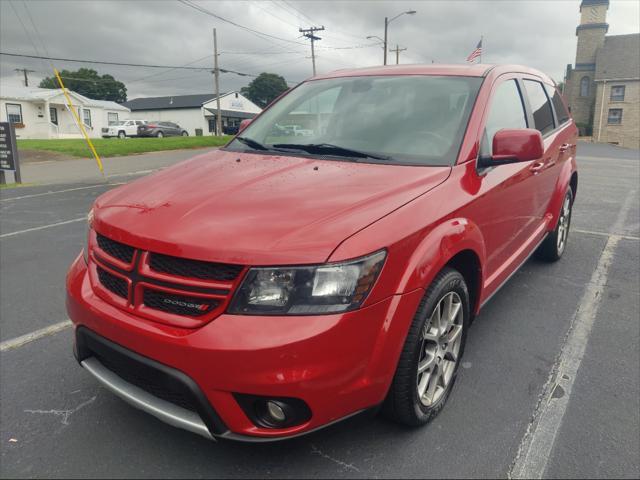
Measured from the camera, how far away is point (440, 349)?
253cm

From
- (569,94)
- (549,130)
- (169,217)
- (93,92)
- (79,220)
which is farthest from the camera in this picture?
(93,92)

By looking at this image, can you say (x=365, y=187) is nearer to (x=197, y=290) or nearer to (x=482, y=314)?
(x=197, y=290)

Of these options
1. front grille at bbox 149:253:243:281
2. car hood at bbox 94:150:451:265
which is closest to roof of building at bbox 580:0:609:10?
car hood at bbox 94:150:451:265

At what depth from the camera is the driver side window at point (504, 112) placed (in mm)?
3078

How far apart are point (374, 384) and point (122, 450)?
4.00ft

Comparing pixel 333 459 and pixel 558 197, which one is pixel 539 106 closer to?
pixel 558 197

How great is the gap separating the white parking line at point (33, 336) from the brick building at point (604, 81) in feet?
183

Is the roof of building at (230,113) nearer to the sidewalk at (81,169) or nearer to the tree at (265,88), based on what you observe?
the tree at (265,88)

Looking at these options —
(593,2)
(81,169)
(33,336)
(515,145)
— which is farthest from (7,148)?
(593,2)

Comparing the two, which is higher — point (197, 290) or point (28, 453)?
point (197, 290)

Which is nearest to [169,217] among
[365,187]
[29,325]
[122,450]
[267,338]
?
[267,338]

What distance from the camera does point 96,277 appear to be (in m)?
2.38

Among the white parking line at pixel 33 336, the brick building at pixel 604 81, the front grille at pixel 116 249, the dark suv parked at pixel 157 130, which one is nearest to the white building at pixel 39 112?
the dark suv parked at pixel 157 130

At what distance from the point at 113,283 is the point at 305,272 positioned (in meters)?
0.94
